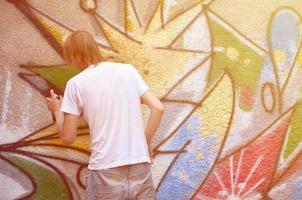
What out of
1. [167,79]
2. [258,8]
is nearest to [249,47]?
[258,8]

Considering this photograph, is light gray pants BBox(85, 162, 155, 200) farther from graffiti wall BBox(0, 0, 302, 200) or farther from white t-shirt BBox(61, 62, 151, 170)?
graffiti wall BBox(0, 0, 302, 200)

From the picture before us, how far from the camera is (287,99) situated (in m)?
3.97

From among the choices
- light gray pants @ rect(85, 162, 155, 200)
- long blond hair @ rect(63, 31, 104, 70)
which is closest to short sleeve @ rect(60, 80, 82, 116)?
long blond hair @ rect(63, 31, 104, 70)

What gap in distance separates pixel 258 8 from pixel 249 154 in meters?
1.13

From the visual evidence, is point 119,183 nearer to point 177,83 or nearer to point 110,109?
point 110,109

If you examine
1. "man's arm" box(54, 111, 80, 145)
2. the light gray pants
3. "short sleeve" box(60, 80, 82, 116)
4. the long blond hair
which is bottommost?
the light gray pants

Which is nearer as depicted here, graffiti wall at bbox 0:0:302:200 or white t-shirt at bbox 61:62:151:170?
white t-shirt at bbox 61:62:151:170

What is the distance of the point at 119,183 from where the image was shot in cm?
304

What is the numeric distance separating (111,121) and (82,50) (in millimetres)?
477

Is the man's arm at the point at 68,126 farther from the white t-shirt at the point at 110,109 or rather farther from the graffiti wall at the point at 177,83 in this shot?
the graffiti wall at the point at 177,83

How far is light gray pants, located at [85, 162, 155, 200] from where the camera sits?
3033 millimetres

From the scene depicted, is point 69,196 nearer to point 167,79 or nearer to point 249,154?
point 167,79

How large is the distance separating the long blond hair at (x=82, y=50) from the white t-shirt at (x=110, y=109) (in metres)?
0.07

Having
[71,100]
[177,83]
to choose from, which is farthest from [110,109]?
[177,83]
